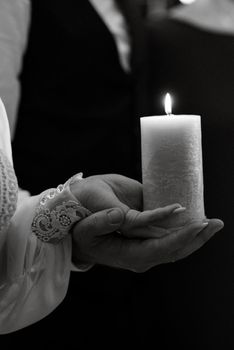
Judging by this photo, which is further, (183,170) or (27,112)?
(27,112)

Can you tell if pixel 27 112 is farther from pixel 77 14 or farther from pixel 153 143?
pixel 153 143

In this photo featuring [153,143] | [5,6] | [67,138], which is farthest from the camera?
[67,138]

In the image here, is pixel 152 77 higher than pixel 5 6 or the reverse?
the reverse

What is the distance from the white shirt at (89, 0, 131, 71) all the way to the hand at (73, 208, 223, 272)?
0.63 m

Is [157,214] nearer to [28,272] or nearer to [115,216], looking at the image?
[115,216]

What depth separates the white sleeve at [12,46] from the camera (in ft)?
3.30

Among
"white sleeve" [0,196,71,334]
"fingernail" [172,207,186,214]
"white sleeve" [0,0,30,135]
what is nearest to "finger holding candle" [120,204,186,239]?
"fingernail" [172,207,186,214]

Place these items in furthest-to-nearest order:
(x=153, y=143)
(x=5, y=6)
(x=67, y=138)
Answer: (x=67, y=138)
(x=5, y=6)
(x=153, y=143)

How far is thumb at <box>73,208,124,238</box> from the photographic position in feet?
1.95

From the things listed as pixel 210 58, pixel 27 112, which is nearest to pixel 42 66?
pixel 27 112

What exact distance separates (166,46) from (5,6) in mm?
382

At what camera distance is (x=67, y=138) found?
117cm

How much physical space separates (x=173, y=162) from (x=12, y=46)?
22.6 inches

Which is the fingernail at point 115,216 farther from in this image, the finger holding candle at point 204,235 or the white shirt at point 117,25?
the white shirt at point 117,25
